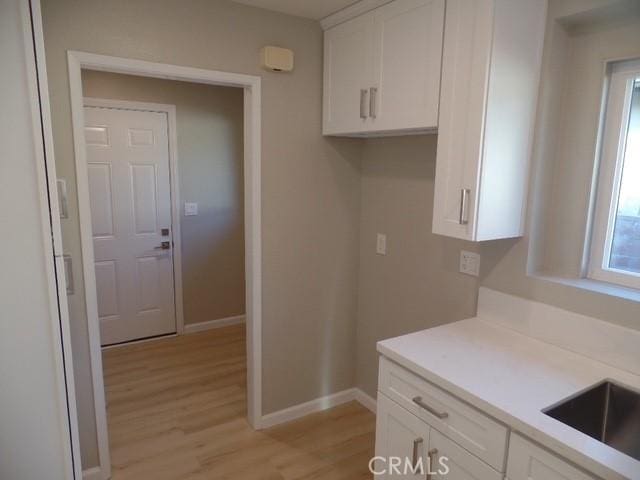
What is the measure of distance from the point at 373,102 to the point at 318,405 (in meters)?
1.98

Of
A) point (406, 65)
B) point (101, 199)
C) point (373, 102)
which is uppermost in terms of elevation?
point (406, 65)

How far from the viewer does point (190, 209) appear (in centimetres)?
398

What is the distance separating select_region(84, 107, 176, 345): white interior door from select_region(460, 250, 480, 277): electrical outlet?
8.94ft

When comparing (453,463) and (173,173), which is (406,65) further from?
(173,173)

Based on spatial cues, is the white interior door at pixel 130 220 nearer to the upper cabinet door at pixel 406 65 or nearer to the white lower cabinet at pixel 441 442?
the upper cabinet door at pixel 406 65

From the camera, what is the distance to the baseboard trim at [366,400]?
2.87 meters

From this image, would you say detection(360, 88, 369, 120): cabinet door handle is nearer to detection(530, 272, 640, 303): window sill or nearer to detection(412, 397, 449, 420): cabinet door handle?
detection(530, 272, 640, 303): window sill

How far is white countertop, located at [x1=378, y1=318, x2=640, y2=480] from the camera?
1110 mm

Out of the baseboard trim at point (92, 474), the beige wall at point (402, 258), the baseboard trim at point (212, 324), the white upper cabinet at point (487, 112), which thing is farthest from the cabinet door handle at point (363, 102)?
the baseboard trim at point (212, 324)

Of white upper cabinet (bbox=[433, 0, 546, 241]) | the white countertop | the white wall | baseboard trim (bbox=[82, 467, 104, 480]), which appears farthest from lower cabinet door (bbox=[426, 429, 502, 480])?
baseboard trim (bbox=[82, 467, 104, 480])

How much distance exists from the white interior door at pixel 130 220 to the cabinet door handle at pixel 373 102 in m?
2.27

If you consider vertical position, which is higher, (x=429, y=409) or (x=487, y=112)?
(x=487, y=112)

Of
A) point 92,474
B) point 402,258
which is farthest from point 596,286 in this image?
point 92,474

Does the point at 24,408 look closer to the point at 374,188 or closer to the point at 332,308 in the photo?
the point at 332,308
